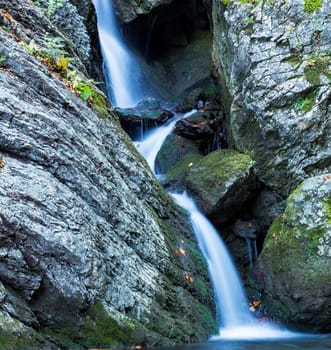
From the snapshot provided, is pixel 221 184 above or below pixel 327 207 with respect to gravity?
above

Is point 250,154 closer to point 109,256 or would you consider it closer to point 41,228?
point 109,256

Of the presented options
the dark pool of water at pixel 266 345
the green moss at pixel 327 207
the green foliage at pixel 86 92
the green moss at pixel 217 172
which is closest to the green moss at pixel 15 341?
the dark pool of water at pixel 266 345

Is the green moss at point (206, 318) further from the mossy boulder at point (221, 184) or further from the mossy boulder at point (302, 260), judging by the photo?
the mossy boulder at point (221, 184)

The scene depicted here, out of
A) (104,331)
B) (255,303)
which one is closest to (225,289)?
(255,303)

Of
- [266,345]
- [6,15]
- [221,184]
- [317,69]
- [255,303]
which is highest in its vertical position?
[6,15]

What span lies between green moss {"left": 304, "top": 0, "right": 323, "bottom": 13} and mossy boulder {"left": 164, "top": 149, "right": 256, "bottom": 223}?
366 centimetres

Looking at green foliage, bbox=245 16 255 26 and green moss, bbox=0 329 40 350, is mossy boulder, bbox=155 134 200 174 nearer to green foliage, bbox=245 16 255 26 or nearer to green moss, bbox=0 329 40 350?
green foliage, bbox=245 16 255 26

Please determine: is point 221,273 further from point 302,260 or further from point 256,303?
point 302,260

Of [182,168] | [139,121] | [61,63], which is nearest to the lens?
[61,63]

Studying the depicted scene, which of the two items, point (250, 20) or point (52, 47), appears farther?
point (250, 20)

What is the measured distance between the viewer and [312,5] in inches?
358

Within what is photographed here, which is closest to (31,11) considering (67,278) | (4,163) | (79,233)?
(4,163)

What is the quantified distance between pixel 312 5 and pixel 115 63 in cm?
939

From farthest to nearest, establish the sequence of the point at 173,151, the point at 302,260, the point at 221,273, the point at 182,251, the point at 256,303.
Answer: the point at 173,151 → the point at 256,303 → the point at 221,273 → the point at 302,260 → the point at 182,251
